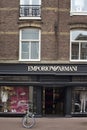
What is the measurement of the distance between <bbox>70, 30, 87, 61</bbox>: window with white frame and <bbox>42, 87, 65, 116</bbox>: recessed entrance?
2.41 metres

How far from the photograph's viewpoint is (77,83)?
2748 cm

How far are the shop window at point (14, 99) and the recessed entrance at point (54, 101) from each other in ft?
4.18

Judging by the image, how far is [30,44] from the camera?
28047 mm

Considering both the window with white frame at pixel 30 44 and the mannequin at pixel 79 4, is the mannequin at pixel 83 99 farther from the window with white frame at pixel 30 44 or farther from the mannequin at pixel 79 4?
the mannequin at pixel 79 4

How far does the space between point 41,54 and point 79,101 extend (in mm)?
3989

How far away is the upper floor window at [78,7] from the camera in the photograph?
2809 cm

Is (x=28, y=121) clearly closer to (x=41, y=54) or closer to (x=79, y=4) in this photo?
(x=41, y=54)

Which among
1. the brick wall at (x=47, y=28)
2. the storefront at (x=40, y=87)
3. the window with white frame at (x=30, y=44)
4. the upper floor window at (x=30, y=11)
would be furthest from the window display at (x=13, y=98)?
the upper floor window at (x=30, y=11)

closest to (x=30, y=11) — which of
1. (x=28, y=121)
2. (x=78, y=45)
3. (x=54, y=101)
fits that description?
(x=78, y=45)

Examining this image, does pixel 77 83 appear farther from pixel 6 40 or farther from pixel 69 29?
pixel 6 40

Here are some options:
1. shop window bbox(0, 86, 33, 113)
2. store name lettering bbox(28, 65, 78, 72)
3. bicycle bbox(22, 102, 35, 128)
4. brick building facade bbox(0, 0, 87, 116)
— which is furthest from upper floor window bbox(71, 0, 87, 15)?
bicycle bbox(22, 102, 35, 128)

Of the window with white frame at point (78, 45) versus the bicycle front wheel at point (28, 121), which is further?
the window with white frame at point (78, 45)

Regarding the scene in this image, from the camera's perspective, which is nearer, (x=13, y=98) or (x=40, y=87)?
(x=40, y=87)

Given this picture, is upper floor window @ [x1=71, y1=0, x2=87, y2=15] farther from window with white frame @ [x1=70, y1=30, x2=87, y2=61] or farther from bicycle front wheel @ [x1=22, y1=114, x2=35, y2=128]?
bicycle front wheel @ [x1=22, y1=114, x2=35, y2=128]
